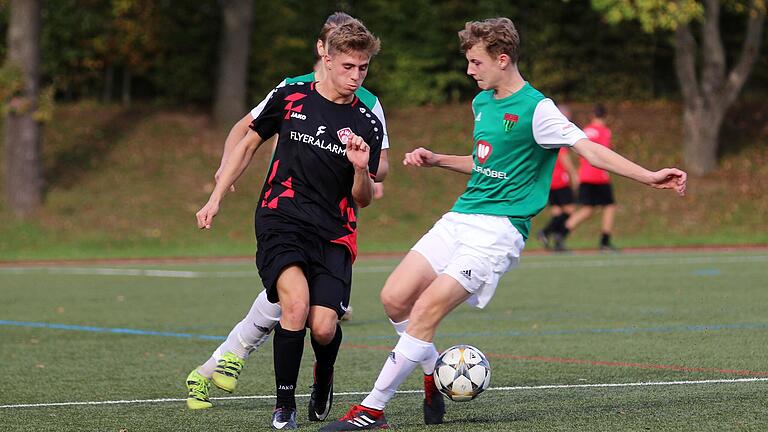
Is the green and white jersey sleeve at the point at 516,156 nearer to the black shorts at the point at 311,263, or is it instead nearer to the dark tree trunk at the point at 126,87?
the black shorts at the point at 311,263

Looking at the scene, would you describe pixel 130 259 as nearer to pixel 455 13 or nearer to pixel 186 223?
pixel 186 223

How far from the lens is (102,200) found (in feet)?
91.4

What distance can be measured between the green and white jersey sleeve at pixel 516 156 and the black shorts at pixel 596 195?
14607 mm

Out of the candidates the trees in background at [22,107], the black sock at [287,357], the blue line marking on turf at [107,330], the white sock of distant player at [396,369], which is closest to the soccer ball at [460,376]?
the white sock of distant player at [396,369]

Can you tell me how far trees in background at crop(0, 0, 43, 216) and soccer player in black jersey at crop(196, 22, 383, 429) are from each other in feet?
66.8

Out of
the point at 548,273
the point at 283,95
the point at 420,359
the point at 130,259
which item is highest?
the point at 283,95

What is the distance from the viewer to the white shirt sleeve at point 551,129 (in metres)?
6.60

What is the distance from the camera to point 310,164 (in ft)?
21.8

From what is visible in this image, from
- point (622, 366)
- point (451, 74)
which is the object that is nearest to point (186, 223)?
point (451, 74)

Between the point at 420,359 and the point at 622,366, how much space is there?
104 inches

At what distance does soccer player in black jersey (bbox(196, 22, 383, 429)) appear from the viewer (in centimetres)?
650

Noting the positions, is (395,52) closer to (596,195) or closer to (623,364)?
(596,195)

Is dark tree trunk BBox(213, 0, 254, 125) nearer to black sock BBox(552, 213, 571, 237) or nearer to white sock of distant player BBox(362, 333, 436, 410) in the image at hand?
black sock BBox(552, 213, 571, 237)

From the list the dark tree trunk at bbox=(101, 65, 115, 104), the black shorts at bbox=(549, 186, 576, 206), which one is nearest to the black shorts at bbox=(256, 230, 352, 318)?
the black shorts at bbox=(549, 186, 576, 206)
